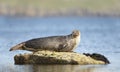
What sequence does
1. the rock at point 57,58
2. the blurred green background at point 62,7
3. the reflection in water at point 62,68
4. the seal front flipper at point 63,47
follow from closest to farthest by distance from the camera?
the reflection in water at point 62,68
the rock at point 57,58
the seal front flipper at point 63,47
the blurred green background at point 62,7

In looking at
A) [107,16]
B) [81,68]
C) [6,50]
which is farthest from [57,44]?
[107,16]

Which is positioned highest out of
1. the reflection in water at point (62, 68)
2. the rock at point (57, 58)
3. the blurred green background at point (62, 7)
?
the blurred green background at point (62, 7)

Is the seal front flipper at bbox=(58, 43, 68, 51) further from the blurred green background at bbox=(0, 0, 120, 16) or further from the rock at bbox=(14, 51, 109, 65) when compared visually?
the blurred green background at bbox=(0, 0, 120, 16)

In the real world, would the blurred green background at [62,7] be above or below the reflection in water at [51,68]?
above

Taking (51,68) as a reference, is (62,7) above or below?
above

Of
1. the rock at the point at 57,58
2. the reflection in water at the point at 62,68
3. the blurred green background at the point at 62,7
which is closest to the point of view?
the reflection in water at the point at 62,68

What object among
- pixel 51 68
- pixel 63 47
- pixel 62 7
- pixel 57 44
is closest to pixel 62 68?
pixel 51 68

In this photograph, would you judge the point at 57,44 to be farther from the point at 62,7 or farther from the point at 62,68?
the point at 62,7

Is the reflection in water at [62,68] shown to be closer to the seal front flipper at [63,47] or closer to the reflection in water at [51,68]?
the reflection in water at [51,68]

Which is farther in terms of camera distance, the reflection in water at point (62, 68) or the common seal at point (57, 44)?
the common seal at point (57, 44)

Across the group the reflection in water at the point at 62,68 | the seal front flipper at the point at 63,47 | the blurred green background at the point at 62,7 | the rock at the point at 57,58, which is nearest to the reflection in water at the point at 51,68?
the reflection in water at the point at 62,68

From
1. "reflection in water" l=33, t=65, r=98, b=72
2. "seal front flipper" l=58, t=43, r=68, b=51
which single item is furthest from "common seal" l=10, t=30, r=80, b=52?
"reflection in water" l=33, t=65, r=98, b=72

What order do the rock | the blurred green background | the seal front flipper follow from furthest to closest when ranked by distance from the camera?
the blurred green background
the seal front flipper
the rock

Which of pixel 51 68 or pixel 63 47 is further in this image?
pixel 63 47
